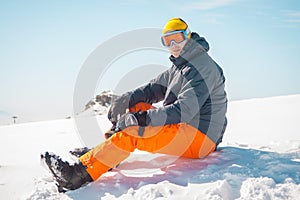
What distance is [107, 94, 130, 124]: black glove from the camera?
153 inches

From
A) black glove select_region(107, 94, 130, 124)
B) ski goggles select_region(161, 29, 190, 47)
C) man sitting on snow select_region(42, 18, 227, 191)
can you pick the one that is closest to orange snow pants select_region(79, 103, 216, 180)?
man sitting on snow select_region(42, 18, 227, 191)

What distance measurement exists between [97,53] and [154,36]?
1303 millimetres

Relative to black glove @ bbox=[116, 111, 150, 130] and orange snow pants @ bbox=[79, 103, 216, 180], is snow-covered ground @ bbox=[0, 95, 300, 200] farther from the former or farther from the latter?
black glove @ bbox=[116, 111, 150, 130]

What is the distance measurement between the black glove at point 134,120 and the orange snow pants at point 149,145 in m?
0.04

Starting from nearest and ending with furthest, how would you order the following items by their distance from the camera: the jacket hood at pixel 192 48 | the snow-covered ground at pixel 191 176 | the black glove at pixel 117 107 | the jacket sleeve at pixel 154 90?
the snow-covered ground at pixel 191 176, the jacket hood at pixel 192 48, the black glove at pixel 117 107, the jacket sleeve at pixel 154 90

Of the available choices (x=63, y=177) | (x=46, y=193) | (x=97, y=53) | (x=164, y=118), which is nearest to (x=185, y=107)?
(x=164, y=118)

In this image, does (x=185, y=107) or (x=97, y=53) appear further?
(x=97, y=53)

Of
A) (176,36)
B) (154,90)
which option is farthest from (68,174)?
(176,36)

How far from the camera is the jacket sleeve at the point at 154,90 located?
13.8 ft

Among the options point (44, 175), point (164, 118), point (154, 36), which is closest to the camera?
point (164, 118)

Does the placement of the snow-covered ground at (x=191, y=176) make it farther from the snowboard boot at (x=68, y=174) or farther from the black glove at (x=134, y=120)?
the black glove at (x=134, y=120)

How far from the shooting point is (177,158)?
364 cm

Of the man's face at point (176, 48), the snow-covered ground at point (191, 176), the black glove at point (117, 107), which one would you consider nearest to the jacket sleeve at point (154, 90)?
the black glove at point (117, 107)

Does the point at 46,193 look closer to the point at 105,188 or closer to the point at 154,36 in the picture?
the point at 105,188
